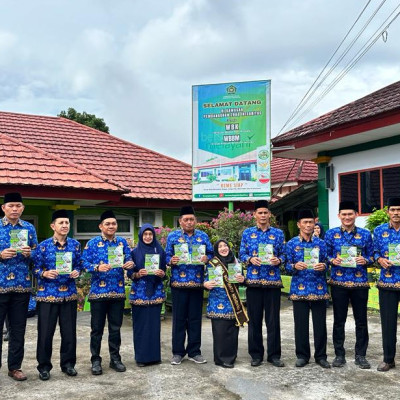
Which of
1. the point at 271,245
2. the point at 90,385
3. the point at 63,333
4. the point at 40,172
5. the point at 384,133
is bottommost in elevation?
the point at 90,385

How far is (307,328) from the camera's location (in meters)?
5.74

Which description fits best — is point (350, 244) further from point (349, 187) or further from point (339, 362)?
point (349, 187)

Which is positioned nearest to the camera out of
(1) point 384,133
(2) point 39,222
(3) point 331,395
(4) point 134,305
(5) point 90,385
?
(3) point 331,395

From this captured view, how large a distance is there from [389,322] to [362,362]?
543 mm


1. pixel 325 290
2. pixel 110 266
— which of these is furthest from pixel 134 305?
pixel 325 290

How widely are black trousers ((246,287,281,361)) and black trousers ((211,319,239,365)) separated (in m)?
0.22

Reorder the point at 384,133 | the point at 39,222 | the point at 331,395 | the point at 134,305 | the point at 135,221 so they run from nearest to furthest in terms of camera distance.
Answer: the point at 331,395, the point at 134,305, the point at 384,133, the point at 39,222, the point at 135,221

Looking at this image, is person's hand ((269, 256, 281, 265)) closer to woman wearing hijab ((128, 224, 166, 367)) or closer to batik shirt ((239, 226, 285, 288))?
batik shirt ((239, 226, 285, 288))

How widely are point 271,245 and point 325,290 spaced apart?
31.3 inches

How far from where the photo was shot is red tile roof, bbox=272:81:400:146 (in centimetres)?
921

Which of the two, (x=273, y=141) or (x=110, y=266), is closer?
(x=110, y=266)

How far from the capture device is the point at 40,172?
33.1 ft

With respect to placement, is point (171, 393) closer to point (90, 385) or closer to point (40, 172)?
point (90, 385)

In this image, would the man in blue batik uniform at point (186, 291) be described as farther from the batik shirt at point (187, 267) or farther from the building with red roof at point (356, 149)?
the building with red roof at point (356, 149)
